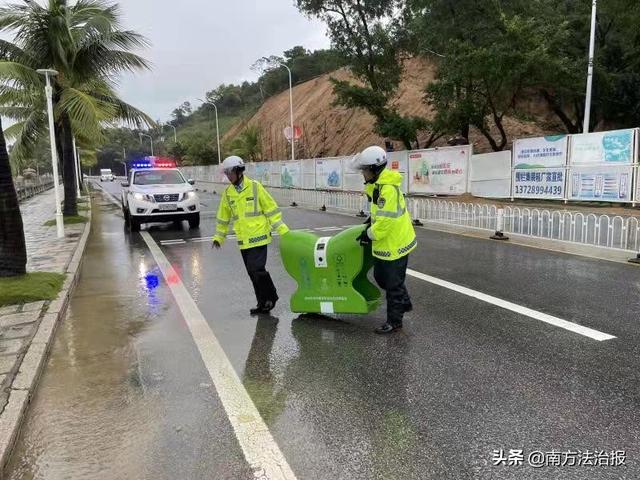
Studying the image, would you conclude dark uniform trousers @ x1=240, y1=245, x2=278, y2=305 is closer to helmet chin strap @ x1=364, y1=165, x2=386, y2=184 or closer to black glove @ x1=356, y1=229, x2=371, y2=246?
black glove @ x1=356, y1=229, x2=371, y2=246

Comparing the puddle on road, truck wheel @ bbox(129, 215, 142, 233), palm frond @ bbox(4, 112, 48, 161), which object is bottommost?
the puddle on road

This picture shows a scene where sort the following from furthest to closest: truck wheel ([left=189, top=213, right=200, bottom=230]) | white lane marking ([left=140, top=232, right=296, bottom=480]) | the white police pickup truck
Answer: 1. truck wheel ([left=189, top=213, right=200, bottom=230])
2. the white police pickup truck
3. white lane marking ([left=140, top=232, right=296, bottom=480])

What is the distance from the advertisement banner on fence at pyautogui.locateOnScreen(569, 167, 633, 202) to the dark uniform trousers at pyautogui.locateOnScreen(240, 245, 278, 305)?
1217 cm

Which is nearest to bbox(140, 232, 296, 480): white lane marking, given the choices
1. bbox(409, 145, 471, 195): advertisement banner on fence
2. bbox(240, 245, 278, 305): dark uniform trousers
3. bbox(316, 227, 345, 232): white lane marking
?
bbox(240, 245, 278, 305): dark uniform trousers

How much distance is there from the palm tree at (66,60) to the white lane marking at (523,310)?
1047cm

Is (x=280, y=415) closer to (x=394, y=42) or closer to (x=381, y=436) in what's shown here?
(x=381, y=436)

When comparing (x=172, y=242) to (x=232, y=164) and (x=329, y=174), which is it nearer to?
(x=232, y=164)

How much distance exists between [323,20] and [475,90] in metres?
8.72

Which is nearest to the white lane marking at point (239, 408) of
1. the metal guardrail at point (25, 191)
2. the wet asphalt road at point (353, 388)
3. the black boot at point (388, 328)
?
the wet asphalt road at point (353, 388)

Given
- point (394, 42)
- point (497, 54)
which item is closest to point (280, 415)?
point (497, 54)

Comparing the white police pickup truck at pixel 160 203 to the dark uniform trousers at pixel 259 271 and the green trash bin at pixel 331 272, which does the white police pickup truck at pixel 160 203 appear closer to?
the dark uniform trousers at pixel 259 271

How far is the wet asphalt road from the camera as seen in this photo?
118 inches

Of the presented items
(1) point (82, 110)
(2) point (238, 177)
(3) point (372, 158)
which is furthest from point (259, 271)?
(1) point (82, 110)

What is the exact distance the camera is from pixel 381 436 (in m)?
3.18
